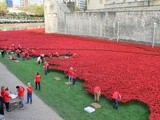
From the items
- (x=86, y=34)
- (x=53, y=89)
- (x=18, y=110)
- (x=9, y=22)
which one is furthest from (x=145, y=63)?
(x=9, y=22)

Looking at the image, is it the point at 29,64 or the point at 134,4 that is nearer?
the point at 29,64

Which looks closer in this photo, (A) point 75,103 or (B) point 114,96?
(B) point 114,96

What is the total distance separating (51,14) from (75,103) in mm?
41444

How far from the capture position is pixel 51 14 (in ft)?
185

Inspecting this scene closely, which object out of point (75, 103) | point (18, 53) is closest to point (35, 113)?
point (75, 103)

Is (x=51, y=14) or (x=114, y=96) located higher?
(x=51, y=14)

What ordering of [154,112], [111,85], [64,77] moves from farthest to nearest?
[64,77]
[111,85]
[154,112]

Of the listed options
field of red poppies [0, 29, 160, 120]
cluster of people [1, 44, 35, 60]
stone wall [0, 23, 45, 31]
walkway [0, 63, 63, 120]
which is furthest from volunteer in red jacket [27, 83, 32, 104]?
stone wall [0, 23, 45, 31]

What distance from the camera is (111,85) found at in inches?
747

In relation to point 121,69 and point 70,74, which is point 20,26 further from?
point 70,74

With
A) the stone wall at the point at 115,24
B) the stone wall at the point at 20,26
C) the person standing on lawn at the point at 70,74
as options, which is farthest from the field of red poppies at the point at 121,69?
the stone wall at the point at 20,26

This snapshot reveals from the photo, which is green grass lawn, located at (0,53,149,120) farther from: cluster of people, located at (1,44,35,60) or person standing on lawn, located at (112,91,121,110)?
cluster of people, located at (1,44,35,60)

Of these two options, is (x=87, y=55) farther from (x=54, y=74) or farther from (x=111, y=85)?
(x=111, y=85)

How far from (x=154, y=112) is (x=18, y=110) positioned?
7.56 m
